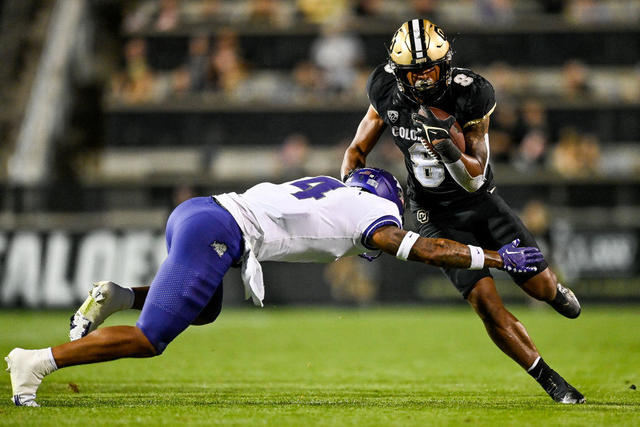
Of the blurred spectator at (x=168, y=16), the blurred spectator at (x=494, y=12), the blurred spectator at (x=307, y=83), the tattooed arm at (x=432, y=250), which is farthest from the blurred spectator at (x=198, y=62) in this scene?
the tattooed arm at (x=432, y=250)

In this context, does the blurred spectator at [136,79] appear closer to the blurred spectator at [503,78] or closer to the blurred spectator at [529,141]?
the blurred spectator at [503,78]

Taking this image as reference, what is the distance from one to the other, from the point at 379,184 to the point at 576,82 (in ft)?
45.9

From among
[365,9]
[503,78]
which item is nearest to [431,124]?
[503,78]

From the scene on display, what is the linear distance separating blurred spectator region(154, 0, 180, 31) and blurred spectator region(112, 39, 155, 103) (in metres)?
0.48

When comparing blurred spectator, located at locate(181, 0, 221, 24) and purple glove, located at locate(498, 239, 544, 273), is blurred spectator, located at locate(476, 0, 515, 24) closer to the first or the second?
blurred spectator, located at locate(181, 0, 221, 24)

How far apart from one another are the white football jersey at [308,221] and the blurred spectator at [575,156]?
12387 millimetres

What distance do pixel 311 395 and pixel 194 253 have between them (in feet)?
5.48

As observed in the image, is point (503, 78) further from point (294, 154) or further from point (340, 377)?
point (340, 377)

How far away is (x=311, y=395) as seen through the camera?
22.2ft

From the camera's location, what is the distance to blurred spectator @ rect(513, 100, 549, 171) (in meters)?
17.5

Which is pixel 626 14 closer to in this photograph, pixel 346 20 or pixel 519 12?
pixel 519 12

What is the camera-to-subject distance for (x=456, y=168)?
6.29 metres

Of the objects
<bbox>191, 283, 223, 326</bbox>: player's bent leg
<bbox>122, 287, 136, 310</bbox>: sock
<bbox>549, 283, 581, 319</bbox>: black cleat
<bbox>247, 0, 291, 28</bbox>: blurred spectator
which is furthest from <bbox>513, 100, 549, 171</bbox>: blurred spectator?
<bbox>122, 287, 136, 310</bbox>: sock

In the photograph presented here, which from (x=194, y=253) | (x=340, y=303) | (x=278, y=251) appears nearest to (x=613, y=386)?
(x=278, y=251)
